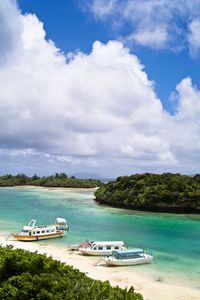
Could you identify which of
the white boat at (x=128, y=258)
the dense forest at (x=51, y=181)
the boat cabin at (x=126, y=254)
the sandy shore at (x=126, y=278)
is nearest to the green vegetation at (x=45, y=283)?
the sandy shore at (x=126, y=278)

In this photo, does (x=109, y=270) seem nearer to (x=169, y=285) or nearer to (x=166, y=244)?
(x=169, y=285)

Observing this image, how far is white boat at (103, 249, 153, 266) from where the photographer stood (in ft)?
106

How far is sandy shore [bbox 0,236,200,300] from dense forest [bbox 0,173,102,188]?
371 ft

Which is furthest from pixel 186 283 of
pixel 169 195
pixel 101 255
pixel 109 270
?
pixel 169 195

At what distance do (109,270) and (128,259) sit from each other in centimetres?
284

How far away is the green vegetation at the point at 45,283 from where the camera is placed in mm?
13945

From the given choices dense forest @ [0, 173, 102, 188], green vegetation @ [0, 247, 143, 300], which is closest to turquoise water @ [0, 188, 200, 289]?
green vegetation @ [0, 247, 143, 300]

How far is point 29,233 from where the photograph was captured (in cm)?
4328

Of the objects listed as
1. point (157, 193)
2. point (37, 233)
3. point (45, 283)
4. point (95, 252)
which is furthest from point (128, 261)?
point (157, 193)

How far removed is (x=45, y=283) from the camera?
1469cm

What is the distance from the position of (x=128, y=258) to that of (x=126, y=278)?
5.19 meters

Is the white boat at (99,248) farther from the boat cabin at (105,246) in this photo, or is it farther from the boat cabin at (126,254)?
the boat cabin at (126,254)

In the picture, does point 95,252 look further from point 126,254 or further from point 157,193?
point 157,193

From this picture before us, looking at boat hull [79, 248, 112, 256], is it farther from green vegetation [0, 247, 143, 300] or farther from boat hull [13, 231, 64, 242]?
green vegetation [0, 247, 143, 300]
